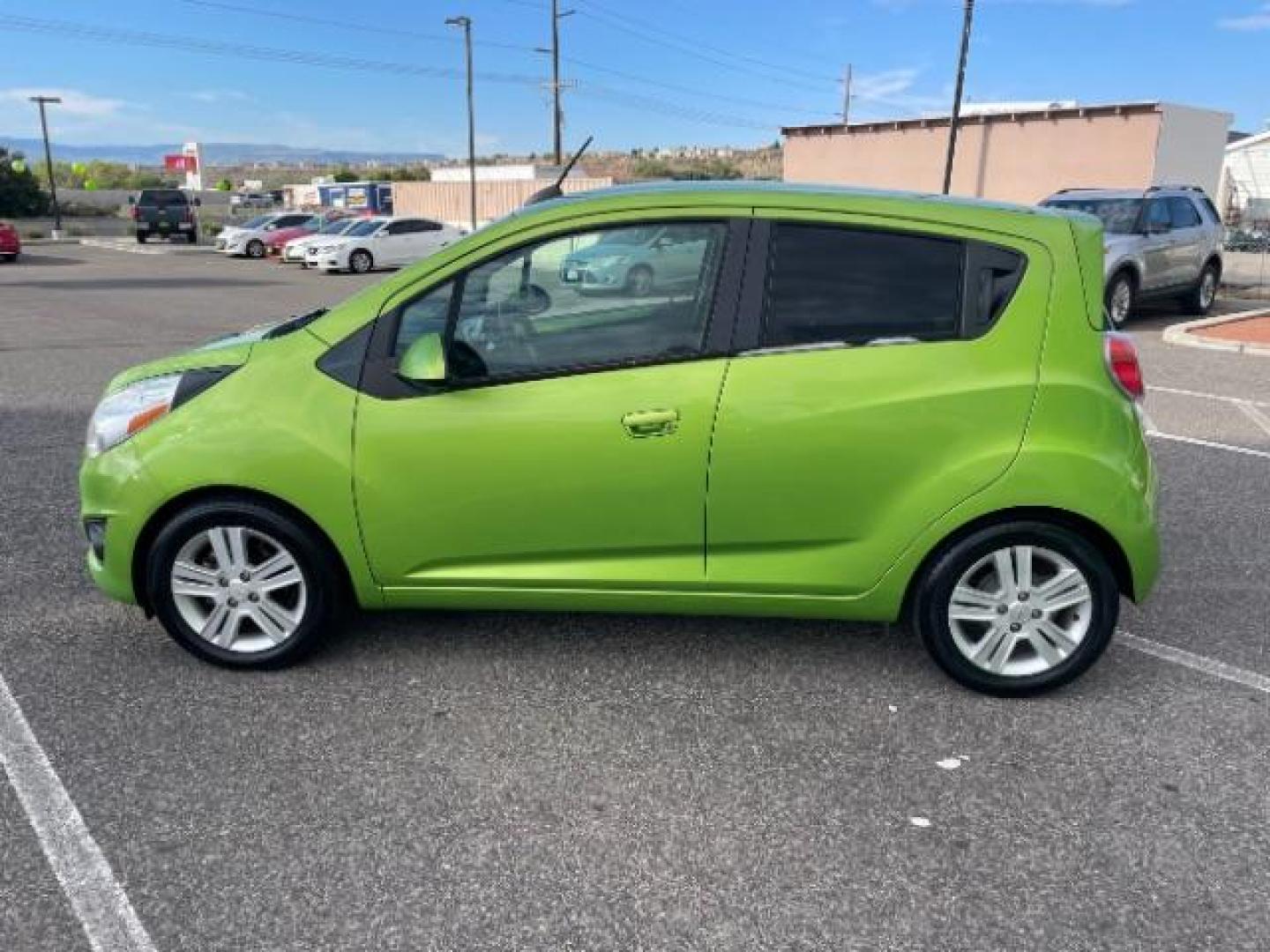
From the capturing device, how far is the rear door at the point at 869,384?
130 inches

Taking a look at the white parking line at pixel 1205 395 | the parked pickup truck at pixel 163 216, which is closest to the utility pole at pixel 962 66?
the white parking line at pixel 1205 395

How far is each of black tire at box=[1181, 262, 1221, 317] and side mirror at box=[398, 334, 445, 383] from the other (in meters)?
14.1

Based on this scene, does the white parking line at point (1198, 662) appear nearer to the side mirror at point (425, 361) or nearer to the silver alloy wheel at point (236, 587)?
the side mirror at point (425, 361)

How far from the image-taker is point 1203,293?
583 inches

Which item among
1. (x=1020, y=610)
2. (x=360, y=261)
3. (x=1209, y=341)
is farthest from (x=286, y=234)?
(x=1020, y=610)

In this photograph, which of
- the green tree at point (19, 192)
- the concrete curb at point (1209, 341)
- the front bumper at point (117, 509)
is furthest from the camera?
the green tree at point (19, 192)

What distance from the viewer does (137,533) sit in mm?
3541

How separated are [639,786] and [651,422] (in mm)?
1141

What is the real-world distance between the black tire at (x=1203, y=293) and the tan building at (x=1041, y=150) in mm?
12315

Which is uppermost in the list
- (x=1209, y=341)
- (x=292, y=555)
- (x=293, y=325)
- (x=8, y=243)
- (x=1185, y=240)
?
(x=1185, y=240)

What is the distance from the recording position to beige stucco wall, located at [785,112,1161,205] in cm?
2753

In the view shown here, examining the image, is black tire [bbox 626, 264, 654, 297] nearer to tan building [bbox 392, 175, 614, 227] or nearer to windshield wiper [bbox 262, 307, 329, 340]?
windshield wiper [bbox 262, 307, 329, 340]

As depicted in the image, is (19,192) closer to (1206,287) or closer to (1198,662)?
(1206,287)

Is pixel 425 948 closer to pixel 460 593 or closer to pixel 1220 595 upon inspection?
pixel 460 593
